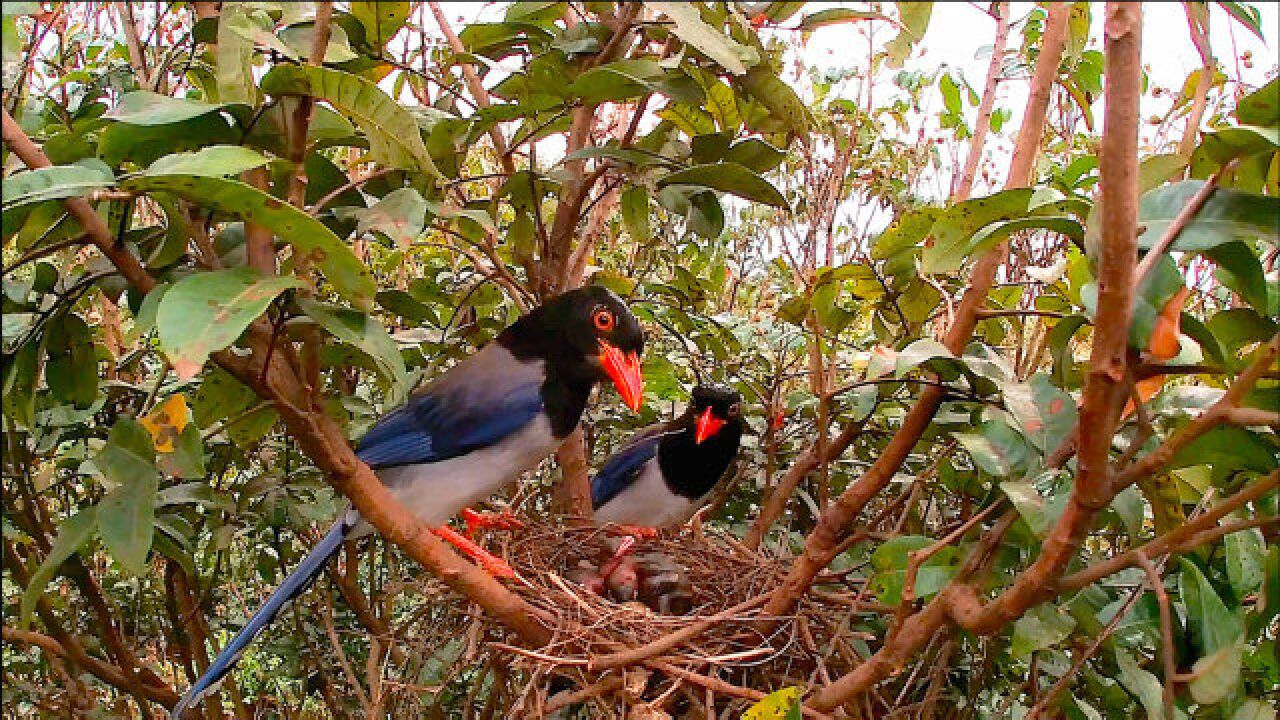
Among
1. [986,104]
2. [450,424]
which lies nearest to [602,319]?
[450,424]

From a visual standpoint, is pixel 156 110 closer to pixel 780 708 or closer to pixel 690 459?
pixel 780 708

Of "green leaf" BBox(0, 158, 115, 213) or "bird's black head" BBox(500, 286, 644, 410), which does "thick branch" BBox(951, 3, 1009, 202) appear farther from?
"green leaf" BBox(0, 158, 115, 213)

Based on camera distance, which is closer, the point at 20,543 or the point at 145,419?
the point at 145,419

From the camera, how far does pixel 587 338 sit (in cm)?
237

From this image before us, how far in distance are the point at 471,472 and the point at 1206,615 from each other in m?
1.63

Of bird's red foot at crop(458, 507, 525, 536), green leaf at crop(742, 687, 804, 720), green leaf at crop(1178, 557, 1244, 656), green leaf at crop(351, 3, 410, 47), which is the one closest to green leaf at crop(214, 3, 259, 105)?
green leaf at crop(351, 3, 410, 47)

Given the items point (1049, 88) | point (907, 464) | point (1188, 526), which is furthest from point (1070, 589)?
point (907, 464)

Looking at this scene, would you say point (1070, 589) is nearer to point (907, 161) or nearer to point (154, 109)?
point (154, 109)

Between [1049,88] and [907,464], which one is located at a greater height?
[1049,88]

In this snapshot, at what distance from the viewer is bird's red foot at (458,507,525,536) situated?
251cm

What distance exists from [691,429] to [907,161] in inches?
52.8

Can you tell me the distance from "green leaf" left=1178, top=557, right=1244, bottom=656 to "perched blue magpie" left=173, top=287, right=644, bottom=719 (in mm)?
1364

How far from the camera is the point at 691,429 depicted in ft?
10.0

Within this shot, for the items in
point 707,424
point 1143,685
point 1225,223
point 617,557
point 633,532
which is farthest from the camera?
point 707,424
